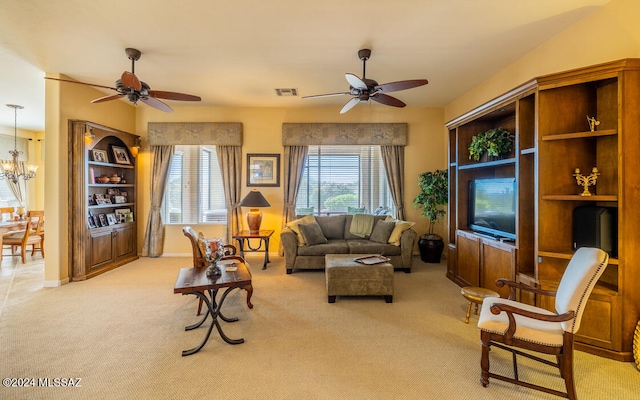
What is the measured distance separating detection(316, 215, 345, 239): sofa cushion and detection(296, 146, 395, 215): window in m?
0.54

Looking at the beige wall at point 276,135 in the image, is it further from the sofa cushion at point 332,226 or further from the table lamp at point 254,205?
the sofa cushion at point 332,226

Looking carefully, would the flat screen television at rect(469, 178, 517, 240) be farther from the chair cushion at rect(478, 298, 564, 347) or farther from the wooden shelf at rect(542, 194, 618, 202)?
the chair cushion at rect(478, 298, 564, 347)

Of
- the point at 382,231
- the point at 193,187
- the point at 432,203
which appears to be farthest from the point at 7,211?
the point at 432,203

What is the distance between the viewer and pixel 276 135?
6.03 meters

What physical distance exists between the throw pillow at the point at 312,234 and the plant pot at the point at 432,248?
200 cm

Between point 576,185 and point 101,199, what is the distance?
6803 millimetres

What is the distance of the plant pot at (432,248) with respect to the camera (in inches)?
217

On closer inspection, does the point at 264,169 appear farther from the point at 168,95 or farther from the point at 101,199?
the point at 101,199

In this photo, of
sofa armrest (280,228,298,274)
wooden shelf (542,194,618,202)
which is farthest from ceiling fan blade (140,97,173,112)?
wooden shelf (542,194,618,202)

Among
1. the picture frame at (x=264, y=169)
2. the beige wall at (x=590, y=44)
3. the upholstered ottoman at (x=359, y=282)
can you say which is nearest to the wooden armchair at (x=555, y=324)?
the upholstered ottoman at (x=359, y=282)

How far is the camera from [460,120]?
419 centimetres

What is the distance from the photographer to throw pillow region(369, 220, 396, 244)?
5020mm

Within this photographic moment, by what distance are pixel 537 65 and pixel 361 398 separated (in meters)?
4.15

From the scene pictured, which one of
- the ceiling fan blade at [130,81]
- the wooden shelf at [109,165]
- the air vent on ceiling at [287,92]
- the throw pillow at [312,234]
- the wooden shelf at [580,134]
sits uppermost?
the air vent on ceiling at [287,92]
